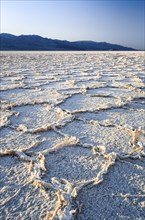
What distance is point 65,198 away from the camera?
131 centimetres

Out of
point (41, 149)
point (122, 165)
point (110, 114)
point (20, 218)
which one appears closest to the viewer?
point (20, 218)

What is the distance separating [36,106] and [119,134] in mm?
1070

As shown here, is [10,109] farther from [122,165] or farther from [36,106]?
[122,165]

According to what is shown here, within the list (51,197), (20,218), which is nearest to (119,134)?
(51,197)

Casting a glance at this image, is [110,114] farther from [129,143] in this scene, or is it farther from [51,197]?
[51,197]

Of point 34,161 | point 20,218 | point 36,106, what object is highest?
point 36,106

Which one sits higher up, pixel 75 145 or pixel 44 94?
pixel 44 94

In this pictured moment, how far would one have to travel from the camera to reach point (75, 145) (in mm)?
1908

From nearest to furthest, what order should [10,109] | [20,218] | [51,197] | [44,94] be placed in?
[20,218] < [51,197] < [10,109] < [44,94]

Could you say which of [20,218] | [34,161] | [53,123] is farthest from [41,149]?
[20,218]

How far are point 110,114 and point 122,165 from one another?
3.28 feet

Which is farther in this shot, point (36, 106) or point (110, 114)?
point (36, 106)

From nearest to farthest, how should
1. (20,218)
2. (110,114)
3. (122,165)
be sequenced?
1. (20,218)
2. (122,165)
3. (110,114)

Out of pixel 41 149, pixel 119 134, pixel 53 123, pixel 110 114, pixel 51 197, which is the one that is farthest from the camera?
pixel 110 114
